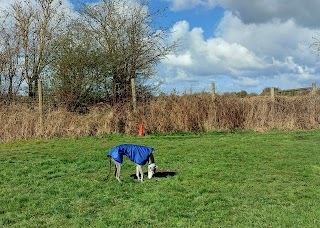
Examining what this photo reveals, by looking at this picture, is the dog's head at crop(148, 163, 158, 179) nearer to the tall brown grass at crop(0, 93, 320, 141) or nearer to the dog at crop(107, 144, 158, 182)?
the dog at crop(107, 144, 158, 182)

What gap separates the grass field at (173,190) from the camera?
5.70 metres

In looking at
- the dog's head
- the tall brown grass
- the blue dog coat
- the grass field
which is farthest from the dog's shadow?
the tall brown grass

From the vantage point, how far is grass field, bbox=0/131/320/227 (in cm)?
570

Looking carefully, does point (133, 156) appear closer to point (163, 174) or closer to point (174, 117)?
point (163, 174)

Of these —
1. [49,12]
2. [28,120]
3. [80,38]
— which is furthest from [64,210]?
[49,12]

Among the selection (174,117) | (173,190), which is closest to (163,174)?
(173,190)

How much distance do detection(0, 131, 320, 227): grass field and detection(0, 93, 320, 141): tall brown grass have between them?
4.86 m

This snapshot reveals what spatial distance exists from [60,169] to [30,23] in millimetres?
16640

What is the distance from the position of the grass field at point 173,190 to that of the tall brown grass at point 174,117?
486 centimetres

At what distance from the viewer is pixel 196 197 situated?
22.5 feet

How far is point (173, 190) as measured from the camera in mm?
7367

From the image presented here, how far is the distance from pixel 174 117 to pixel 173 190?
1211 centimetres

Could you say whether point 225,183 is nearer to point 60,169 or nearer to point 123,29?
point 60,169

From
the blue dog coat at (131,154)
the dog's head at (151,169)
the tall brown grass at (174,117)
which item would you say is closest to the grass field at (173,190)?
the dog's head at (151,169)
